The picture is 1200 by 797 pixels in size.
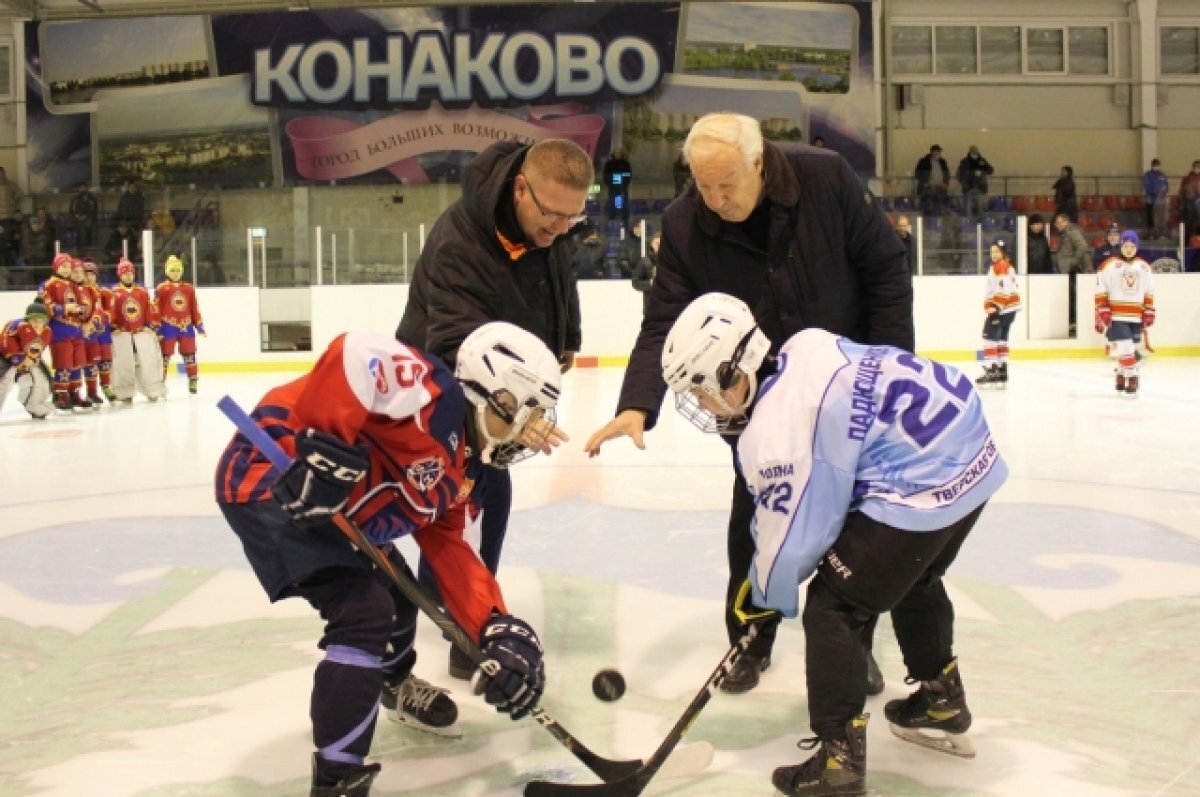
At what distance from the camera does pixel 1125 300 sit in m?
9.36

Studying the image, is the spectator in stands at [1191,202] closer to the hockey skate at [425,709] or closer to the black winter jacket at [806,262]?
the black winter jacket at [806,262]

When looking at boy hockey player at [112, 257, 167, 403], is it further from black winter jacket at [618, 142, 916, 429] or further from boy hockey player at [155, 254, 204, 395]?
black winter jacket at [618, 142, 916, 429]

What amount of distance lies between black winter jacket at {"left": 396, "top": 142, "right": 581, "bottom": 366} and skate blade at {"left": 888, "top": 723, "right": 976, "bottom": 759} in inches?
44.0

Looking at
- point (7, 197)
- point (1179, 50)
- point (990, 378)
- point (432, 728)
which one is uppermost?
point (1179, 50)

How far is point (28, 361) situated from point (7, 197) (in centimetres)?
1000

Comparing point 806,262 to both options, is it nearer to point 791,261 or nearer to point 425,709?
point 791,261

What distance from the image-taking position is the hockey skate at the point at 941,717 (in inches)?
89.1

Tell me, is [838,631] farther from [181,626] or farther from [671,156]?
[671,156]

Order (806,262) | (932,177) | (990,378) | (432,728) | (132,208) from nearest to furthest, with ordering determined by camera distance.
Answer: (432,728)
(806,262)
(990,378)
(132,208)
(932,177)

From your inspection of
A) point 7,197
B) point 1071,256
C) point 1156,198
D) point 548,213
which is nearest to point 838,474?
point 548,213

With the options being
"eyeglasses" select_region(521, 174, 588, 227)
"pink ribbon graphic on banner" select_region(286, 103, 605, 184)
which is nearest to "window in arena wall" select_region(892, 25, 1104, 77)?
"pink ribbon graphic on banner" select_region(286, 103, 605, 184)

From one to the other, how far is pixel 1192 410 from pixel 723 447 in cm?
335

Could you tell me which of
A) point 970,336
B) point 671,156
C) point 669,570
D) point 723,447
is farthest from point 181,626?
point 671,156

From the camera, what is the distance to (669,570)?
3668 mm
